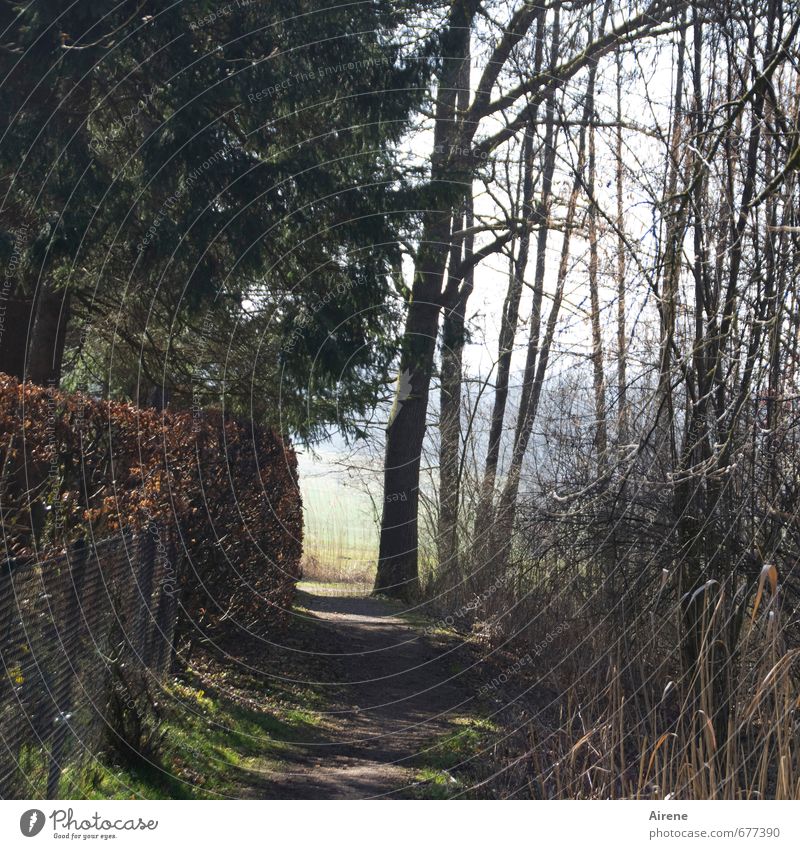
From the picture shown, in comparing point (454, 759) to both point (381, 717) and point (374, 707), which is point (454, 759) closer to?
point (381, 717)

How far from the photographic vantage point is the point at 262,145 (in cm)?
997

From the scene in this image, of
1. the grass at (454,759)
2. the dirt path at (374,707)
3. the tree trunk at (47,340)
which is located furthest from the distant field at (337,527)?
the grass at (454,759)

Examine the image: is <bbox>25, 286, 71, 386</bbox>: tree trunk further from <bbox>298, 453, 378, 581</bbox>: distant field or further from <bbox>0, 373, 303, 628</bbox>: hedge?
<bbox>298, 453, 378, 581</bbox>: distant field

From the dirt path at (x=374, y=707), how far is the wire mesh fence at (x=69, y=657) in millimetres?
1120

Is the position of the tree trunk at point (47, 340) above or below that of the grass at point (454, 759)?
above

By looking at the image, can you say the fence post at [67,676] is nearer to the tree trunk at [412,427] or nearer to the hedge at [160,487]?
the hedge at [160,487]

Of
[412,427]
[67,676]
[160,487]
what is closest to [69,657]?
[67,676]

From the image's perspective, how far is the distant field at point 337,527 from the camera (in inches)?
618

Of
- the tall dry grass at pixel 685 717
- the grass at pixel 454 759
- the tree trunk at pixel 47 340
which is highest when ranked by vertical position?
the tree trunk at pixel 47 340

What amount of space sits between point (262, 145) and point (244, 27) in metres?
1.11

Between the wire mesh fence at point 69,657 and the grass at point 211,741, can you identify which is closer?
the wire mesh fence at point 69,657

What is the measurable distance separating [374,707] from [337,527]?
356 inches
